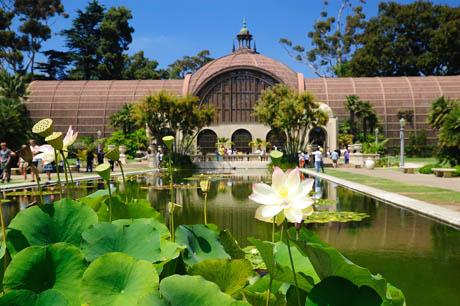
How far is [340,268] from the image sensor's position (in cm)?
117

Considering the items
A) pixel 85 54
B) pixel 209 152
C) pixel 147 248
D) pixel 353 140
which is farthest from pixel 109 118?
pixel 147 248

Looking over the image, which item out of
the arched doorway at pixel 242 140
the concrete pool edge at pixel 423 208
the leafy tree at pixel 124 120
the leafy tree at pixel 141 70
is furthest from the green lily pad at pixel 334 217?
the leafy tree at pixel 141 70

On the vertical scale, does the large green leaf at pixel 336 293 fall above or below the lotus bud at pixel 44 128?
below

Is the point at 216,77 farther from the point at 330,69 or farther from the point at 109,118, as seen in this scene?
the point at 330,69

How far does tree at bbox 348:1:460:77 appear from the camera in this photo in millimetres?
55062

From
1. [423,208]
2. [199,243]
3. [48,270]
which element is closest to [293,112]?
[423,208]

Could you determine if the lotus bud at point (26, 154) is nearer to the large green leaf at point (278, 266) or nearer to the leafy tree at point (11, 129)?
the large green leaf at point (278, 266)

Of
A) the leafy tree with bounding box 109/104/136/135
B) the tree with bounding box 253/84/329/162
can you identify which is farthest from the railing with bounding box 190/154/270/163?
the leafy tree with bounding box 109/104/136/135

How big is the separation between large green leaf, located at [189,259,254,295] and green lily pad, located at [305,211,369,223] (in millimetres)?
6539

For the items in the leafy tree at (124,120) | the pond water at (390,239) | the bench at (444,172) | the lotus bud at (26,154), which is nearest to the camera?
the lotus bud at (26,154)

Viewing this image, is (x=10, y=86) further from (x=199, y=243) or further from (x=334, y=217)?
(x=199, y=243)

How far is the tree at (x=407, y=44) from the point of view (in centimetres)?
5506

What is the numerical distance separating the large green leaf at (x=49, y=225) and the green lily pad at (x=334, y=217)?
261 inches

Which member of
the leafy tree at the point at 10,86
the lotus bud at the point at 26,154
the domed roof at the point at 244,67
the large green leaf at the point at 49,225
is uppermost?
the domed roof at the point at 244,67
